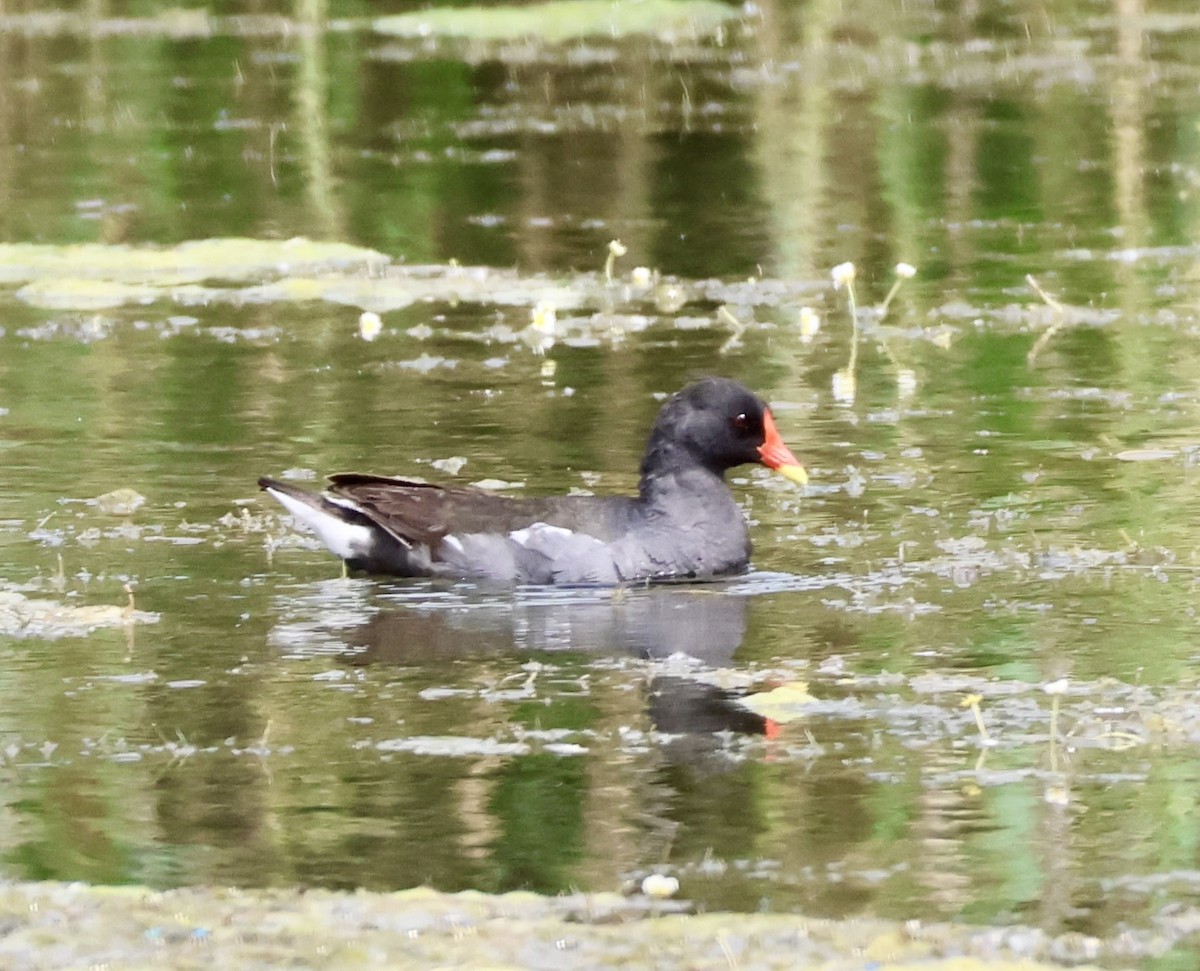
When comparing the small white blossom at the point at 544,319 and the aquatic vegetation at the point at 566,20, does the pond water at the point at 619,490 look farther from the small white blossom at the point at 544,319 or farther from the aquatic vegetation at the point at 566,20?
the aquatic vegetation at the point at 566,20

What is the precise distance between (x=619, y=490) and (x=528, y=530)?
4.27 feet

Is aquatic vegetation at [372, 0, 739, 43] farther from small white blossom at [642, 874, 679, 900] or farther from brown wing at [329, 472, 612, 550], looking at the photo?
small white blossom at [642, 874, 679, 900]

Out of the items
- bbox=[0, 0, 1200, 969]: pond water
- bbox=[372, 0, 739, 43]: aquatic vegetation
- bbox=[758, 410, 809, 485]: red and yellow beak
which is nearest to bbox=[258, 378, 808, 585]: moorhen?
bbox=[0, 0, 1200, 969]: pond water

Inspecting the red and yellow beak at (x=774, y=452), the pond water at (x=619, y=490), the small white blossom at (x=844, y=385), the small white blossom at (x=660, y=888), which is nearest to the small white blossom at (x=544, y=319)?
the pond water at (x=619, y=490)

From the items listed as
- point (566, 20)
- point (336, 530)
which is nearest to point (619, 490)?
point (336, 530)

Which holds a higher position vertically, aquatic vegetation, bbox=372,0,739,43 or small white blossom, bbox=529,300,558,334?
aquatic vegetation, bbox=372,0,739,43

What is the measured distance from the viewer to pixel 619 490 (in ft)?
33.7

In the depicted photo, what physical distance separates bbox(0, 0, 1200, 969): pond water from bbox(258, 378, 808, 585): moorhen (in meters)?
0.15

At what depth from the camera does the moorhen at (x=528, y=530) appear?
908 cm

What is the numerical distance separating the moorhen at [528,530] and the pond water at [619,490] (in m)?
0.15

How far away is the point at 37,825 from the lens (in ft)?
20.8

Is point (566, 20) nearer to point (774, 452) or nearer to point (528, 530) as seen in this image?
point (774, 452)

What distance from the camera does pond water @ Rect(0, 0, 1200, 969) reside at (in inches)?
247

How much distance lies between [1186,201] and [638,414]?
23.9ft
